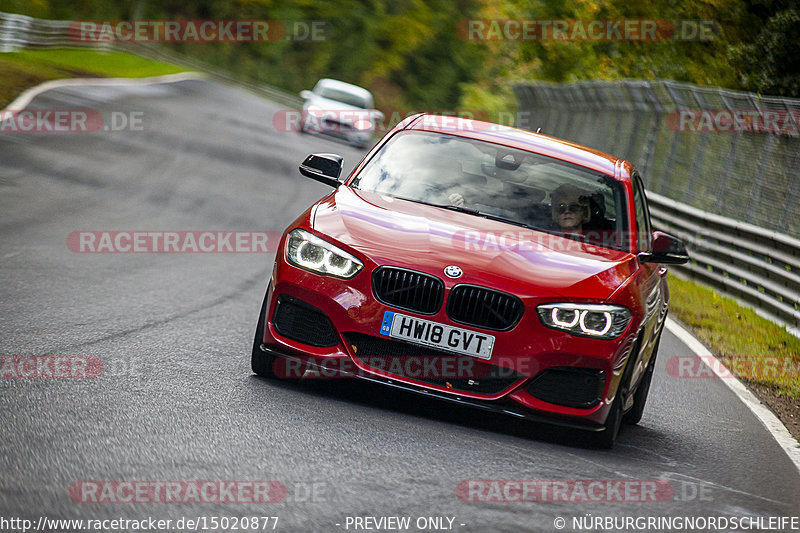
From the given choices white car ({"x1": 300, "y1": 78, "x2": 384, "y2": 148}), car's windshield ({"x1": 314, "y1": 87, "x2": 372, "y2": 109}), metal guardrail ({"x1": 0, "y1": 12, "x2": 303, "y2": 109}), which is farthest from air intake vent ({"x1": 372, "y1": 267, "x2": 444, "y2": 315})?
metal guardrail ({"x1": 0, "y1": 12, "x2": 303, "y2": 109})

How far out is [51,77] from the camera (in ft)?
96.0

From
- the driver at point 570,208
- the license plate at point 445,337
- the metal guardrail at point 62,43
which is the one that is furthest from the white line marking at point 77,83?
the license plate at point 445,337

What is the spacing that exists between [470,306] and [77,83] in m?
26.6

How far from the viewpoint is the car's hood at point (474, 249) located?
611 cm

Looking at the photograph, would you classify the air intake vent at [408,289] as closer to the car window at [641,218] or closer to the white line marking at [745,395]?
the car window at [641,218]

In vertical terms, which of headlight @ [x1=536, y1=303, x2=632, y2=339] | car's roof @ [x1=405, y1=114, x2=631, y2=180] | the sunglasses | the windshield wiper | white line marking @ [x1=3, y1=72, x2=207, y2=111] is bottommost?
white line marking @ [x1=3, y1=72, x2=207, y2=111]

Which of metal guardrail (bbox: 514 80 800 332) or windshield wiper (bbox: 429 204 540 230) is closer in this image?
windshield wiper (bbox: 429 204 540 230)

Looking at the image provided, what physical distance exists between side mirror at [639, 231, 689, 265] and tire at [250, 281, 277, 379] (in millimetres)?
2234

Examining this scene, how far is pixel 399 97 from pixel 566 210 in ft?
311

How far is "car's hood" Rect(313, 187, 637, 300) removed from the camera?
6.11 m

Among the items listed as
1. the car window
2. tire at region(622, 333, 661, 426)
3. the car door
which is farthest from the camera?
tire at region(622, 333, 661, 426)

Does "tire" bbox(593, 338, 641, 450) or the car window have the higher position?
the car window

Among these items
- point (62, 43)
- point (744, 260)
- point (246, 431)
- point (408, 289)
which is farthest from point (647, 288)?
point (62, 43)

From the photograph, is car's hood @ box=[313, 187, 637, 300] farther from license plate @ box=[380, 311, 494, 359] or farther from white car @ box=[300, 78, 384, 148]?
white car @ box=[300, 78, 384, 148]
